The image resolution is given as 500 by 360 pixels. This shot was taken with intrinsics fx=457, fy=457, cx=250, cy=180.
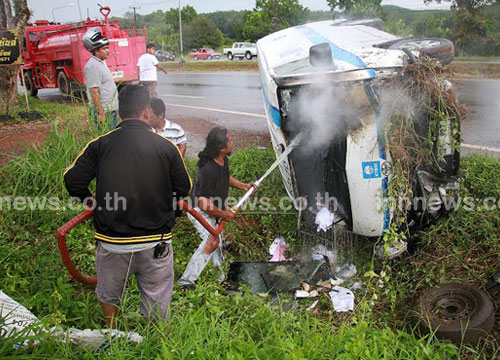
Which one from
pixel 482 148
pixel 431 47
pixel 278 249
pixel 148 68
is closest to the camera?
pixel 431 47

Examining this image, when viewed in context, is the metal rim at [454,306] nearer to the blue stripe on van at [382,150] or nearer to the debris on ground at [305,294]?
the blue stripe on van at [382,150]

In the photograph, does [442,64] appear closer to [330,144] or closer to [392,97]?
[392,97]

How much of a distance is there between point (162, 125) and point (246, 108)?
6.52m

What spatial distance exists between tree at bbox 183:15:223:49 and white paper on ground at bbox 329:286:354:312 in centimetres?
6585

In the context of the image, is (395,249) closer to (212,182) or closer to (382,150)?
(382,150)

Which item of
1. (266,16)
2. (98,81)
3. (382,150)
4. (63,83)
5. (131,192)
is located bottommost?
(63,83)

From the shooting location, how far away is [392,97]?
394 centimetres

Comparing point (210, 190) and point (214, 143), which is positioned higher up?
point (214, 143)

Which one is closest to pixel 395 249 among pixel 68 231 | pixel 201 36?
pixel 68 231

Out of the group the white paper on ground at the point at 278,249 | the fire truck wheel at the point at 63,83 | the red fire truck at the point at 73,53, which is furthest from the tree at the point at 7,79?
the white paper on ground at the point at 278,249

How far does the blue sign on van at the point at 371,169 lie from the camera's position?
3979 millimetres

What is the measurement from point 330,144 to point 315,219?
2.65 ft

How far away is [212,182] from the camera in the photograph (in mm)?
3971

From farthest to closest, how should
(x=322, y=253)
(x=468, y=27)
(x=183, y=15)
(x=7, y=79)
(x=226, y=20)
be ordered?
(x=226, y=20) < (x=183, y=15) < (x=468, y=27) < (x=7, y=79) < (x=322, y=253)
